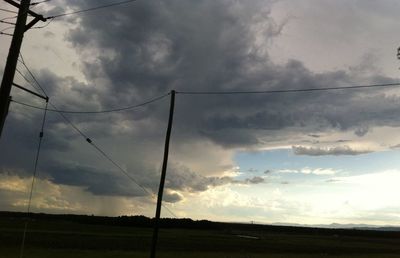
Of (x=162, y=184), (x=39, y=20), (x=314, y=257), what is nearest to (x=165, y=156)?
(x=162, y=184)

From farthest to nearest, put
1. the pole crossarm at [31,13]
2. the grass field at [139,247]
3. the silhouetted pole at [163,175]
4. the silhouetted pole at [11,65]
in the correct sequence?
the grass field at [139,247] < the silhouetted pole at [163,175] < the pole crossarm at [31,13] < the silhouetted pole at [11,65]

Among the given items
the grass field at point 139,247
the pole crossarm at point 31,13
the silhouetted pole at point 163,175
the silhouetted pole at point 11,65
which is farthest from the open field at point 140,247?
the silhouetted pole at point 11,65

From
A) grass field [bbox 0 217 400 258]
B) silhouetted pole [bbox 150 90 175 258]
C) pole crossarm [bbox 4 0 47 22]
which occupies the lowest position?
grass field [bbox 0 217 400 258]

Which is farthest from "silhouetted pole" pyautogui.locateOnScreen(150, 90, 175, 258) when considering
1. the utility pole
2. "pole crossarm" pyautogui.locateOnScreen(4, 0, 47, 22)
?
the utility pole

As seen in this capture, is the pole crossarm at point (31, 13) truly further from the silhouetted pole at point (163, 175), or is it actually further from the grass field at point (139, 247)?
the grass field at point (139, 247)

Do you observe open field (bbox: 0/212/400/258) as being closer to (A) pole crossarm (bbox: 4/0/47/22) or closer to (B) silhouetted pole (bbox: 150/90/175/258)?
(B) silhouetted pole (bbox: 150/90/175/258)

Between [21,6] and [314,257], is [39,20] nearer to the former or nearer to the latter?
[21,6]

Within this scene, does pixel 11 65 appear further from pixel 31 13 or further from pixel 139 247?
pixel 139 247

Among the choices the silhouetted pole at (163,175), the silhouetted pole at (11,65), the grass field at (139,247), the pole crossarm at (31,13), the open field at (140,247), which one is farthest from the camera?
the open field at (140,247)

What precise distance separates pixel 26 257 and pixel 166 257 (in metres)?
15.6

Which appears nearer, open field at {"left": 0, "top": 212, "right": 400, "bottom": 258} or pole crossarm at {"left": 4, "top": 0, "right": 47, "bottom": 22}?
pole crossarm at {"left": 4, "top": 0, "right": 47, "bottom": 22}

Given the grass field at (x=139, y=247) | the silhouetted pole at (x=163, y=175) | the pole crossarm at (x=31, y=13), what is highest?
the pole crossarm at (x=31, y=13)

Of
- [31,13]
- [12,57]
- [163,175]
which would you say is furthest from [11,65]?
[163,175]

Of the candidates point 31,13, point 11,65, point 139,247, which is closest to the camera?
point 11,65
